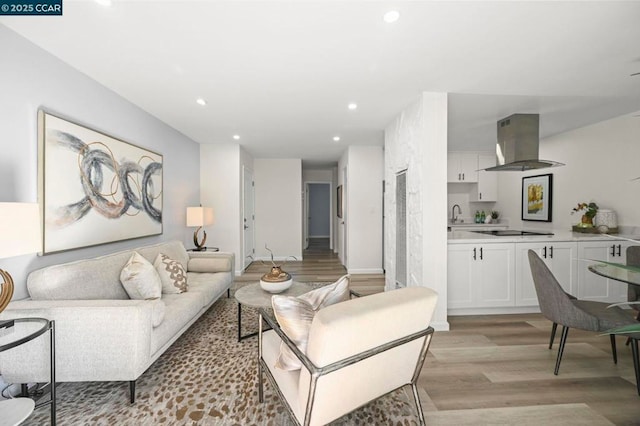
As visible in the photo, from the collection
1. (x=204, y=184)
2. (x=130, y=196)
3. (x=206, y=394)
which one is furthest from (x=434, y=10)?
(x=204, y=184)

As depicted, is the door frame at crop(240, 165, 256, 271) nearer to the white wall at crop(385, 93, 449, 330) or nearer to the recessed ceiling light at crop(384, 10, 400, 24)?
the white wall at crop(385, 93, 449, 330)

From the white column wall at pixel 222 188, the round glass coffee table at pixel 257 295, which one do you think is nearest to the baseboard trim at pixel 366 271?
the white column wall at pixel 222 188

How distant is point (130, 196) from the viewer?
3047 millimetres

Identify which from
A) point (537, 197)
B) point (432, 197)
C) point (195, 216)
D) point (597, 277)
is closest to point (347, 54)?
point (432, 197)

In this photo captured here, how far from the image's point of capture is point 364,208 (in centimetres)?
528

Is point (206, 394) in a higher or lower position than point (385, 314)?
lower

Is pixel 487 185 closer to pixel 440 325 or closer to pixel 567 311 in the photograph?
pixel 440 325

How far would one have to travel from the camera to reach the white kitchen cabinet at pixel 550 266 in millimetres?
3215

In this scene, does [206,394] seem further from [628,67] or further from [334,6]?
[628,67]

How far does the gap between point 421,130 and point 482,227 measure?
3.49m

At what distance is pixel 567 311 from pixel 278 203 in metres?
5.35

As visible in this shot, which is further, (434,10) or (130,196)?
(130,196)

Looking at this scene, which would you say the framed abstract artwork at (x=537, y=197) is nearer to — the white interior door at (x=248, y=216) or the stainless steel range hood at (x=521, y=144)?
the stainless steel range hood at (x=521, y=144)

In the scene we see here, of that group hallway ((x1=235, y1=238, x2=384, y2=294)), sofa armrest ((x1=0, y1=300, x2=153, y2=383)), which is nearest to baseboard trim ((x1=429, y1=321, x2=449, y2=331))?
hallway ((x1=235, y1=238, x2=384, y2=294))
